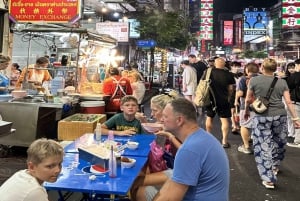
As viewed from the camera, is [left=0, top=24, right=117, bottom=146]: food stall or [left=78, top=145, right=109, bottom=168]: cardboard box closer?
[left=78, top=145, right=109, bottom=168]: cardboard box

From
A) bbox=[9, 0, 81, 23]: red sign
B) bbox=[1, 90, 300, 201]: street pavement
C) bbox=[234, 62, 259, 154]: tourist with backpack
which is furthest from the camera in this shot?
bbox=[9, 0, 81, 23]: red sign

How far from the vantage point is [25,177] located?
→ 248 centimetres

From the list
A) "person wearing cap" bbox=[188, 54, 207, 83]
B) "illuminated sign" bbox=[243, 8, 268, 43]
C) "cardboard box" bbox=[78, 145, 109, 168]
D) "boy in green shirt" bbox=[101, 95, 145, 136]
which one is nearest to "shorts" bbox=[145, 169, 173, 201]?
"cardboard box" bbox=[78, 145, 109, 168]

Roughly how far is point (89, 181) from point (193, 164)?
1044mm

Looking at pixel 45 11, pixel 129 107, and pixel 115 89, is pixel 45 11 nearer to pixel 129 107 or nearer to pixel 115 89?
pixel 115 89

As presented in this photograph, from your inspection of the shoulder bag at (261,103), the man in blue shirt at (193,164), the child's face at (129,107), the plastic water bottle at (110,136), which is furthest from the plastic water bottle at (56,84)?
the man in blue shirt at (193,164)

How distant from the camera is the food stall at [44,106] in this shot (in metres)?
7.45

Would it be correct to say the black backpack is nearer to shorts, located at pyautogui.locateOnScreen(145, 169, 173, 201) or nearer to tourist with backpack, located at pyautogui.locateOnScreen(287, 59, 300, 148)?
tourist with backpack, located at pyautogui.locateOnScreen(287, 59, 300, 148)

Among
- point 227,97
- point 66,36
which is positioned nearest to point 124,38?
point 66,36

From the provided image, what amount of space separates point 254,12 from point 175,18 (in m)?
25.9

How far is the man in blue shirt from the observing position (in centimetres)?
256

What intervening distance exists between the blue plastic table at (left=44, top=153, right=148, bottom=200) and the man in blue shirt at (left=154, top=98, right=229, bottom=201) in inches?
20.7

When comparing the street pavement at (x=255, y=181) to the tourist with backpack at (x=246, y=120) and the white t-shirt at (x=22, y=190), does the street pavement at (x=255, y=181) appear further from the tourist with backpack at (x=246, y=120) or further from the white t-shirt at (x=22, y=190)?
the white t-shirt at (x=22, y=190)

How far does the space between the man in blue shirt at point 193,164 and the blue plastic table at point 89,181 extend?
1.72 ft
